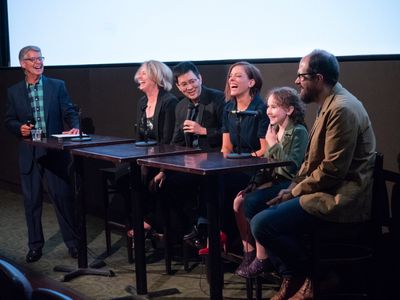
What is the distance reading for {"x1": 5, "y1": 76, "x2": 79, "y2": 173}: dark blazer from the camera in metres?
4.89

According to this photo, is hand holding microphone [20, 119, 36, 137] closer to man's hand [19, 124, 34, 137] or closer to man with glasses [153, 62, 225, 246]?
man's hand [19, 124, 34, 137]

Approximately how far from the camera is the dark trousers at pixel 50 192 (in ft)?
16.1

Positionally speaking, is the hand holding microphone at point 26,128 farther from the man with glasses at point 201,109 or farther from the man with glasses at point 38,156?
the man with glasses at point 201,109

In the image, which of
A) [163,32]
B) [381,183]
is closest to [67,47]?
[163,32]

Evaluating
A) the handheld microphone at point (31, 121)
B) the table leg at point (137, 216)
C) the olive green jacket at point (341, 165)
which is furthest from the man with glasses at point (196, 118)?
the olive green jacket at point (341, 165)

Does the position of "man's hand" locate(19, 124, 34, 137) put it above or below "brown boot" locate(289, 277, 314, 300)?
above

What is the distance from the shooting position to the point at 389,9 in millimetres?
3795

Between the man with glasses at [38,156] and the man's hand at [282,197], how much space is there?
194 centimetres

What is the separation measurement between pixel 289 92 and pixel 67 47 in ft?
10.5

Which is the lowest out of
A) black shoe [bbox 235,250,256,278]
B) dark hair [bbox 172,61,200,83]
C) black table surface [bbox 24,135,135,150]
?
black shoe [bbox 235,250,256,278]

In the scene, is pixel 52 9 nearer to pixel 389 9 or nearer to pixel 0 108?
pixel 0 108

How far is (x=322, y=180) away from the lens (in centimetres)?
327

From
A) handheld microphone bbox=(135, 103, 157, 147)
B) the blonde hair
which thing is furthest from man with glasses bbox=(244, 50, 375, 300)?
the blonde hair

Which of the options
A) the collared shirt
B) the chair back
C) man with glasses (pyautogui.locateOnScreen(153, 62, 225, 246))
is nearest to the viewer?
the chair back
